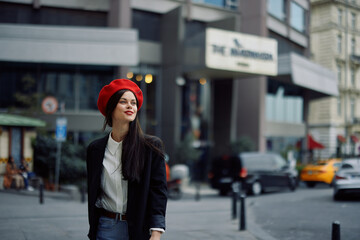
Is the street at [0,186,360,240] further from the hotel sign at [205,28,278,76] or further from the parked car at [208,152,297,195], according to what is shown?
the hotel sign at [205,28,278,76]

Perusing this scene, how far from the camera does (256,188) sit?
58.5 feet

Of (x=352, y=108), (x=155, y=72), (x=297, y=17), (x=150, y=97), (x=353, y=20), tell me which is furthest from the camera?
(x=352, y=108)

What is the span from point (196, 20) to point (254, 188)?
12.4 m

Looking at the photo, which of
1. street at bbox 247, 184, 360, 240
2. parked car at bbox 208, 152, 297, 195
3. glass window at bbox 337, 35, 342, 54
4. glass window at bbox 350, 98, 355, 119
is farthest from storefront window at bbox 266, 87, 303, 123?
street at bbox 247, 184, 360, 240

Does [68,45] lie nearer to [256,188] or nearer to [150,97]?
[150,97]

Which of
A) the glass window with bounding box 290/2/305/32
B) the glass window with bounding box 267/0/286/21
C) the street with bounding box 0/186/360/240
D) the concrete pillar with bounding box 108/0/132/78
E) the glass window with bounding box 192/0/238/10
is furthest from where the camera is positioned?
the glass window with bounding box 290/2/305/32

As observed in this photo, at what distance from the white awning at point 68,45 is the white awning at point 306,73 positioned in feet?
34.2

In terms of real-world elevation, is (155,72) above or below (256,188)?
above

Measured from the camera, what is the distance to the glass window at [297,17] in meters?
33.2

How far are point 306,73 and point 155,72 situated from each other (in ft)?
36.0

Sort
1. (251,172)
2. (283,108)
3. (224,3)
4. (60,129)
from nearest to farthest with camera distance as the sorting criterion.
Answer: (60,129)
(251,172)
(224,3)
(283,108)

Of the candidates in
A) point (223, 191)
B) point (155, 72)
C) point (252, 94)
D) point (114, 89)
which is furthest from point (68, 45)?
point (114, 89)

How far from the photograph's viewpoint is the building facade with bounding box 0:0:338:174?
22.0 metres

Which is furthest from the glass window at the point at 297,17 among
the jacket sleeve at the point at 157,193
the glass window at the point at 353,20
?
the jacket sleeve at the point at 157,193
